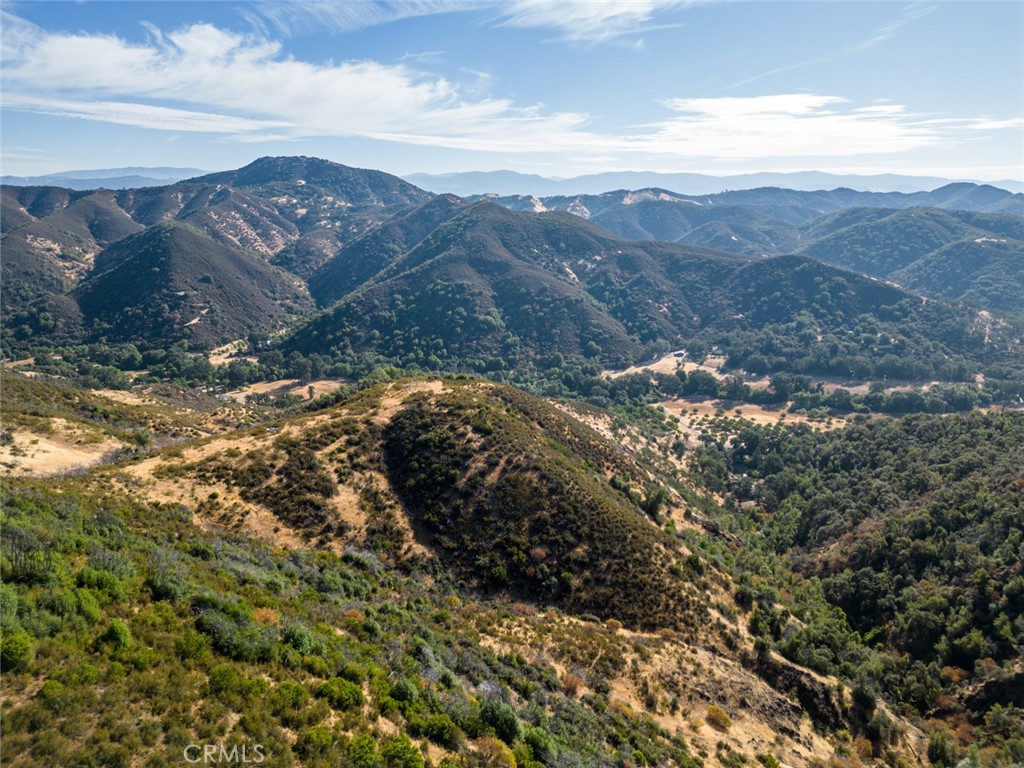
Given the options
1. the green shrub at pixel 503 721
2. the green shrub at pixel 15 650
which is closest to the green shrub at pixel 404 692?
the green shrub at pixel 503 721

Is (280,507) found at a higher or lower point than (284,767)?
lower

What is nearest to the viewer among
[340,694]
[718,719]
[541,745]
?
[340,694]

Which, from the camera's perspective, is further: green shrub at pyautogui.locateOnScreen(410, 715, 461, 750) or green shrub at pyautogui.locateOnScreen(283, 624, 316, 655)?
green shrub at pyautogui.locateOnScreen(283, 624, 316, 655)

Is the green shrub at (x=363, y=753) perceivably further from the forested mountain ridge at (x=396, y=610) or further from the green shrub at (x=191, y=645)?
the green shrub at (x=191, y=645)

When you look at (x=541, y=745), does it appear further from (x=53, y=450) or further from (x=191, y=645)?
(x=53, y=450)

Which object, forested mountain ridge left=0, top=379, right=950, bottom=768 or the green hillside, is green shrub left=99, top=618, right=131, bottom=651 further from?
the green hillside

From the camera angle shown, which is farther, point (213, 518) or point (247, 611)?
point (213, 518)

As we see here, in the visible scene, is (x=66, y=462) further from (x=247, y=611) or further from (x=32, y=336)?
(x=32, y=336)

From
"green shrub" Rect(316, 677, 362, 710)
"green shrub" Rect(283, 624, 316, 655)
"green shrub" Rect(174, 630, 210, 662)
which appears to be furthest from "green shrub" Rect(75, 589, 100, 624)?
"green shrub" Rect(316, 677, 362, 710)

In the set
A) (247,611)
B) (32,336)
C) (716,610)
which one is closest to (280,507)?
(247,611)

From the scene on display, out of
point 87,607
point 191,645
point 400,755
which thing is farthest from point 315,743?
point 87,607

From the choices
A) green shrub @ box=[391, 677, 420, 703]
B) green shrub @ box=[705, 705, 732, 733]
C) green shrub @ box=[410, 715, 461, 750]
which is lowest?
green shrub @ box=[705, 705, 732, 733]
